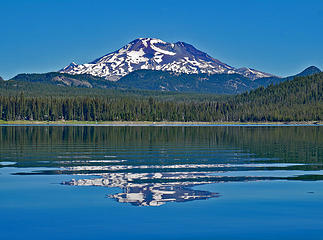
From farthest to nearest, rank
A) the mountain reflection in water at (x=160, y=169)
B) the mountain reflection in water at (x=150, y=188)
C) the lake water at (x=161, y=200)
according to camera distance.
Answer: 1. the mountain reflection in water at (x=160, y=169)
2. the mountain reflection in water at (x=150, y=188)
3. the lake water at (x=161, y=200)

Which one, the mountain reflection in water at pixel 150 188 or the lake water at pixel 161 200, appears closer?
the lake water at pixel 161 200

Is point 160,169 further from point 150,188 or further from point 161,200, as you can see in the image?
point 161,200

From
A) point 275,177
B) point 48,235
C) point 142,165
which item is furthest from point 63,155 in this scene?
point 48,235

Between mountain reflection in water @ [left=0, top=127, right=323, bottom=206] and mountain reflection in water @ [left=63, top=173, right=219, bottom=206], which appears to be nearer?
Answer: mountain reflection in water @ [left=63, top=173, right=219, bottom=206]

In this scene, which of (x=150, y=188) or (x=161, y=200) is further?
(x=150, y=188)

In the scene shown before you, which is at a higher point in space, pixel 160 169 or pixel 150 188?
pixel 160 169

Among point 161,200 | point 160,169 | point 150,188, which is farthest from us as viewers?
point 160,169

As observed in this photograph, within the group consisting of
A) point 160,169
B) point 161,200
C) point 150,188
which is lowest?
point 161,200

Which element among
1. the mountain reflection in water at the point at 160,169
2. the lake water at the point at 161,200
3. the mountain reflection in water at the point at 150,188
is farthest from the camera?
the mountain reflection in water at the point at 160,169

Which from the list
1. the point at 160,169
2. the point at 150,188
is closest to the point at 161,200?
the point at 150,188

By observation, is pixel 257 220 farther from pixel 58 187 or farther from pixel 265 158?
pixel 265 158

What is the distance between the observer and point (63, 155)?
51781mm

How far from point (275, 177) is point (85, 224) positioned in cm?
1759

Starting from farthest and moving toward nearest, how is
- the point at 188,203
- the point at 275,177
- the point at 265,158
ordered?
the point at 265,158
the point at 275,177
the point at 188,203
